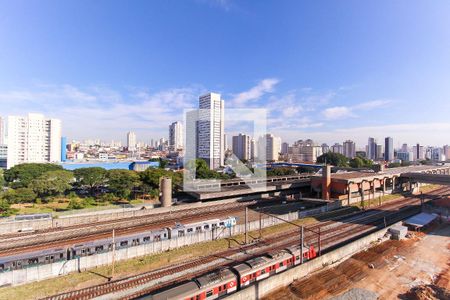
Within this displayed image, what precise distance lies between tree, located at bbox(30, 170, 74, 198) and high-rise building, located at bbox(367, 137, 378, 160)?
625 feet

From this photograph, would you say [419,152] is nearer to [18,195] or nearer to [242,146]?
[242,146]

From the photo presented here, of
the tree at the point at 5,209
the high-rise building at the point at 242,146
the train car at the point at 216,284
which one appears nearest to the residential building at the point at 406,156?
the high-rise building at the point at 242,146

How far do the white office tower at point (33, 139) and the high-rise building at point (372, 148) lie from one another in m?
192

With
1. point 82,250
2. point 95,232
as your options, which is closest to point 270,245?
point 82,250

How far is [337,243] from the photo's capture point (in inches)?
990

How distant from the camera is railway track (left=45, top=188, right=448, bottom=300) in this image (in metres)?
16.4

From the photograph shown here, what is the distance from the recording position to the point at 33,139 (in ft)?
290

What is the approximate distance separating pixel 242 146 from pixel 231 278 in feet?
376

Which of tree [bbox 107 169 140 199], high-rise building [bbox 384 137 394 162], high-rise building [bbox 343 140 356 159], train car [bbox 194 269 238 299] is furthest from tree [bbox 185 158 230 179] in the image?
high-rise building [bbox 343 140 356 159]

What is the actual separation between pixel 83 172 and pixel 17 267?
101 ft

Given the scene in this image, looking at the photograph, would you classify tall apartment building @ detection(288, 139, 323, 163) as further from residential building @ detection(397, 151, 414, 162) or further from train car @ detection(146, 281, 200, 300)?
train car @ detection(146, 281, 200, 300)

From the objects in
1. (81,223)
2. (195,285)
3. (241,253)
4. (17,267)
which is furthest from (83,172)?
(195,285)

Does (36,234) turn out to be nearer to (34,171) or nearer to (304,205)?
(34,171)

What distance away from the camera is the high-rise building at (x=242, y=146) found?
127m
